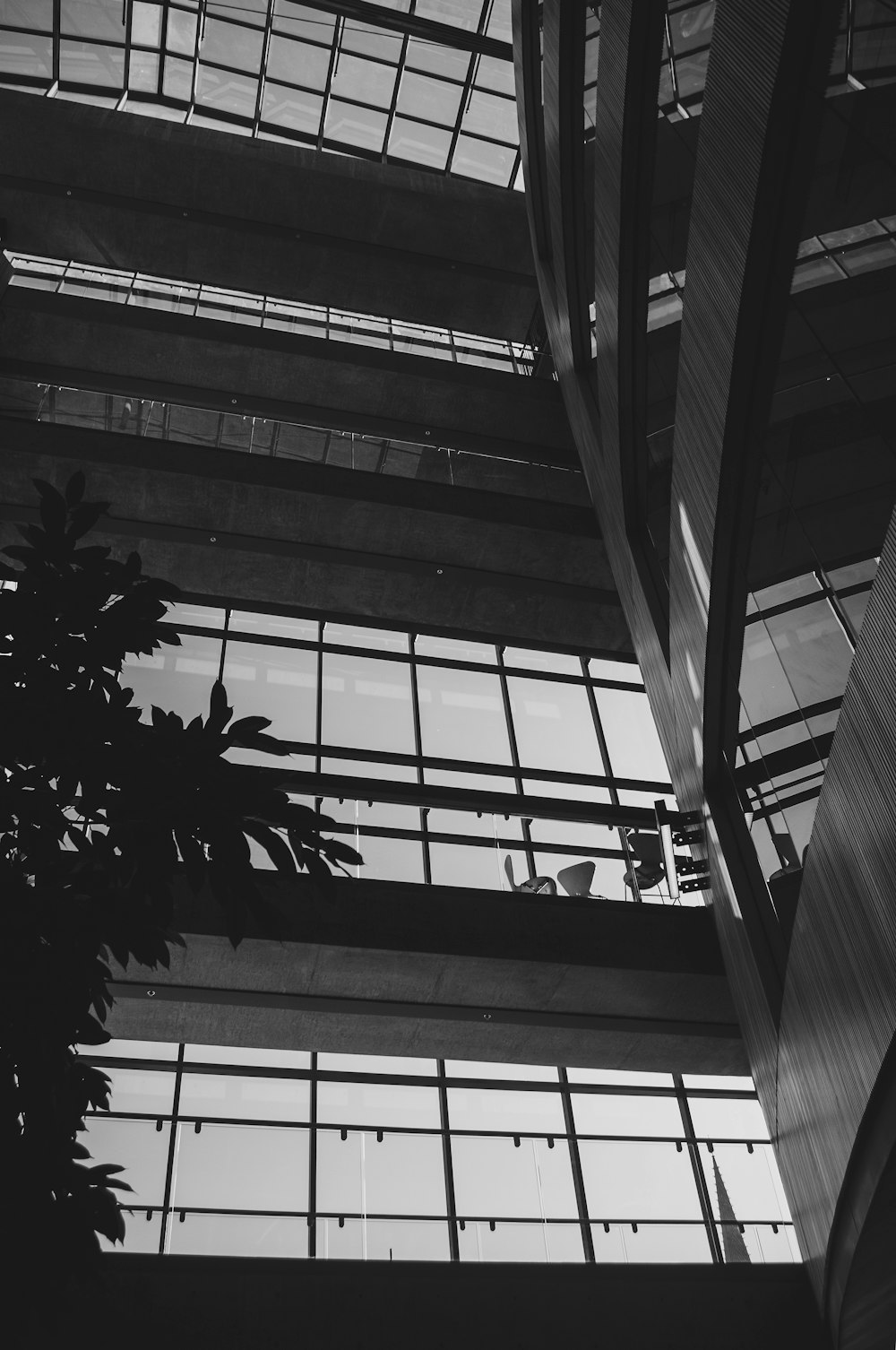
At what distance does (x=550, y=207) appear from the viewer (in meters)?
15.2

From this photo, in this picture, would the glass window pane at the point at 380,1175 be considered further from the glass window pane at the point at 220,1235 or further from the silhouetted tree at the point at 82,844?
the silhouetted tree at the point at 82,844

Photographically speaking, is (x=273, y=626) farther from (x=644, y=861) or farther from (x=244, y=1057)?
(x=644, y=861)

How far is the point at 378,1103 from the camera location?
1588 cm

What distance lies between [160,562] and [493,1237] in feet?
37.6

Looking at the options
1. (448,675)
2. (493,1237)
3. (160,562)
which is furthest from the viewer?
(448,675)

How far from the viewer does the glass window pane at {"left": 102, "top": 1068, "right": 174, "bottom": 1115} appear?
48.8 ft

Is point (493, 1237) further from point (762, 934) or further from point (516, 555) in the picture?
point (516, 555)

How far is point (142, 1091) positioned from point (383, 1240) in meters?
4.69

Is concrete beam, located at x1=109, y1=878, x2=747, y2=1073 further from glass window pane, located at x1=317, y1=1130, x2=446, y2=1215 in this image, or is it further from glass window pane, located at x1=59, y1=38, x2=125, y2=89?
glass window pane, located at x1=59, y1=38, x2=125, y2=89

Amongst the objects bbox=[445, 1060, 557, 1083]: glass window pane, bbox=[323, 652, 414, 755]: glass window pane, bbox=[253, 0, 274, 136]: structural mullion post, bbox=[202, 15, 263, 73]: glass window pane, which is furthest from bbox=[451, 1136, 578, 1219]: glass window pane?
bbox=[202, 15, 263, 73]: glass window pane

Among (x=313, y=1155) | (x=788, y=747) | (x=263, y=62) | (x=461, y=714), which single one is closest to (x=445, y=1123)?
(x=313, y=1155)

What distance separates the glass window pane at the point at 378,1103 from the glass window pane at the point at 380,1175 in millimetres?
797

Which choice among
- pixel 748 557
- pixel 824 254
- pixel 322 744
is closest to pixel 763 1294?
pixel 748 557

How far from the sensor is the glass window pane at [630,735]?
64.0 feet
